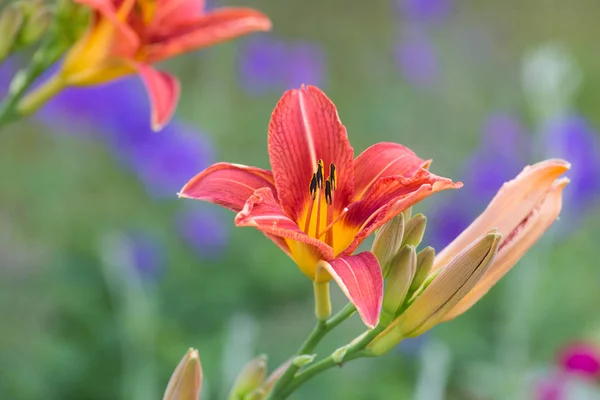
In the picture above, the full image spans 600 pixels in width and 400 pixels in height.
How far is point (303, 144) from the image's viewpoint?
0.79m

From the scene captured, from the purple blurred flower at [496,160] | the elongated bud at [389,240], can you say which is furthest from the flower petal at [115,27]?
the purple blurred flower at [496,160]

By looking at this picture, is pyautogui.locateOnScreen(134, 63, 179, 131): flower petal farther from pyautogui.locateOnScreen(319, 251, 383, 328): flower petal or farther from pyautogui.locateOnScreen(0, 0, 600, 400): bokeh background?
pyautogui.locateOnScreen(0, 0, 600, 400): bokeh background

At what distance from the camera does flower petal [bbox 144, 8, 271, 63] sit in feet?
3.46

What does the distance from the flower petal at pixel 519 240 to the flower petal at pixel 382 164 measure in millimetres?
118

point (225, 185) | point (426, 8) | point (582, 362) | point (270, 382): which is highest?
point (426, 8)

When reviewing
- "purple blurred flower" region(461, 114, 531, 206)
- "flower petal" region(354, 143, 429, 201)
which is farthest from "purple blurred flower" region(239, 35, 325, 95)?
"flower petal" region(354, 143, 429, 201)

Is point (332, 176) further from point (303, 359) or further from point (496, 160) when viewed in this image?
point (496, 160)

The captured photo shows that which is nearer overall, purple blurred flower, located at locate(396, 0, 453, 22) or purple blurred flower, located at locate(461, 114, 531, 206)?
purple blurred flower, located at locate(461, 114, 531, 206)

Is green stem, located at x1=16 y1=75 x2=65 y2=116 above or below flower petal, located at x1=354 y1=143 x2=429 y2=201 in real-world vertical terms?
above

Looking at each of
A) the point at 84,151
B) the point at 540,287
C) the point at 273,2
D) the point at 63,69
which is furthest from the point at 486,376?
the point at 273,2

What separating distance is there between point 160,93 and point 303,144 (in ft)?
1.02

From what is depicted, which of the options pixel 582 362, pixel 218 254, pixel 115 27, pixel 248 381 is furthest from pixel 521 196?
pixel 218 254

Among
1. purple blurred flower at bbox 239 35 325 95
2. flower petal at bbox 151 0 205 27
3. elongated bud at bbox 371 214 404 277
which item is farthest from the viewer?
purple blurred flower at bbox 239 35 325 95

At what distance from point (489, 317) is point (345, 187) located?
6.94 ft
